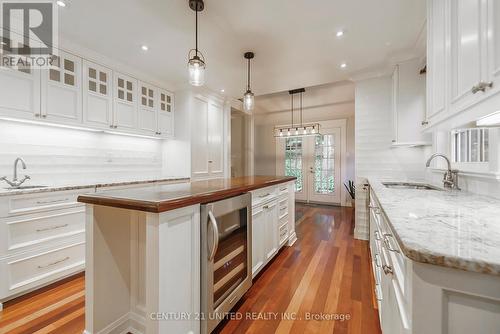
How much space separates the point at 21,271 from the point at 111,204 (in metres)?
1.51

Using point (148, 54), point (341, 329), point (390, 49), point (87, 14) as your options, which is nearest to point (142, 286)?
point (341, 329)

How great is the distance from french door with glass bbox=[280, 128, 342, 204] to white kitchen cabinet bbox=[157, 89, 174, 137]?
3.79m

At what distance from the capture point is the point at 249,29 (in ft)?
7.05

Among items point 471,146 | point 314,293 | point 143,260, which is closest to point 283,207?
point 314,293

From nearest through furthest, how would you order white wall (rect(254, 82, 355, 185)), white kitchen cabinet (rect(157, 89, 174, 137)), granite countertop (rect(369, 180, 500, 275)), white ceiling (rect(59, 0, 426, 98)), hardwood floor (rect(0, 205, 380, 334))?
granite countertop (rect(369, 180, 500, 275)) < hardwood floor (rect(0, 205, 380, 334)) < white ceiling (rect(59, 0, 426, 98)) < white kitchen cabinet (rect(157, 89, 174, 137)) < white wall (rect(254, 82, 355, 185))

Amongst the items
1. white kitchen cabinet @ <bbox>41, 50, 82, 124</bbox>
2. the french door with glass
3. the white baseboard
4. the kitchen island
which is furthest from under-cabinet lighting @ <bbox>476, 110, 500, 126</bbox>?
the french door with glass

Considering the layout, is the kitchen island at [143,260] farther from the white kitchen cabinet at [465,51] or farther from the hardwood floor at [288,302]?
the white kitchen cabinet at [465,51]

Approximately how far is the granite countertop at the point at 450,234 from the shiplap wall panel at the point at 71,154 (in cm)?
300

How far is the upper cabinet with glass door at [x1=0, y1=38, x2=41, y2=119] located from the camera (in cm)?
192

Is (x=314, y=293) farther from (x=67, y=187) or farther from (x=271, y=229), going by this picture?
(x=67, y=187)

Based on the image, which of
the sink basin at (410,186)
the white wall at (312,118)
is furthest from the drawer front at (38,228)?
the white wall at (312,118)

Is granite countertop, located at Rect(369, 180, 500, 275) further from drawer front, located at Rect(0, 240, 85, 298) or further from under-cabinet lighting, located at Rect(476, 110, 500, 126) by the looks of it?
drawer front, located at Rect(0, 240, 85, 298)

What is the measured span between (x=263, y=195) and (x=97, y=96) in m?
2.45

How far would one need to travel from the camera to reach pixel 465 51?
0.96 m
